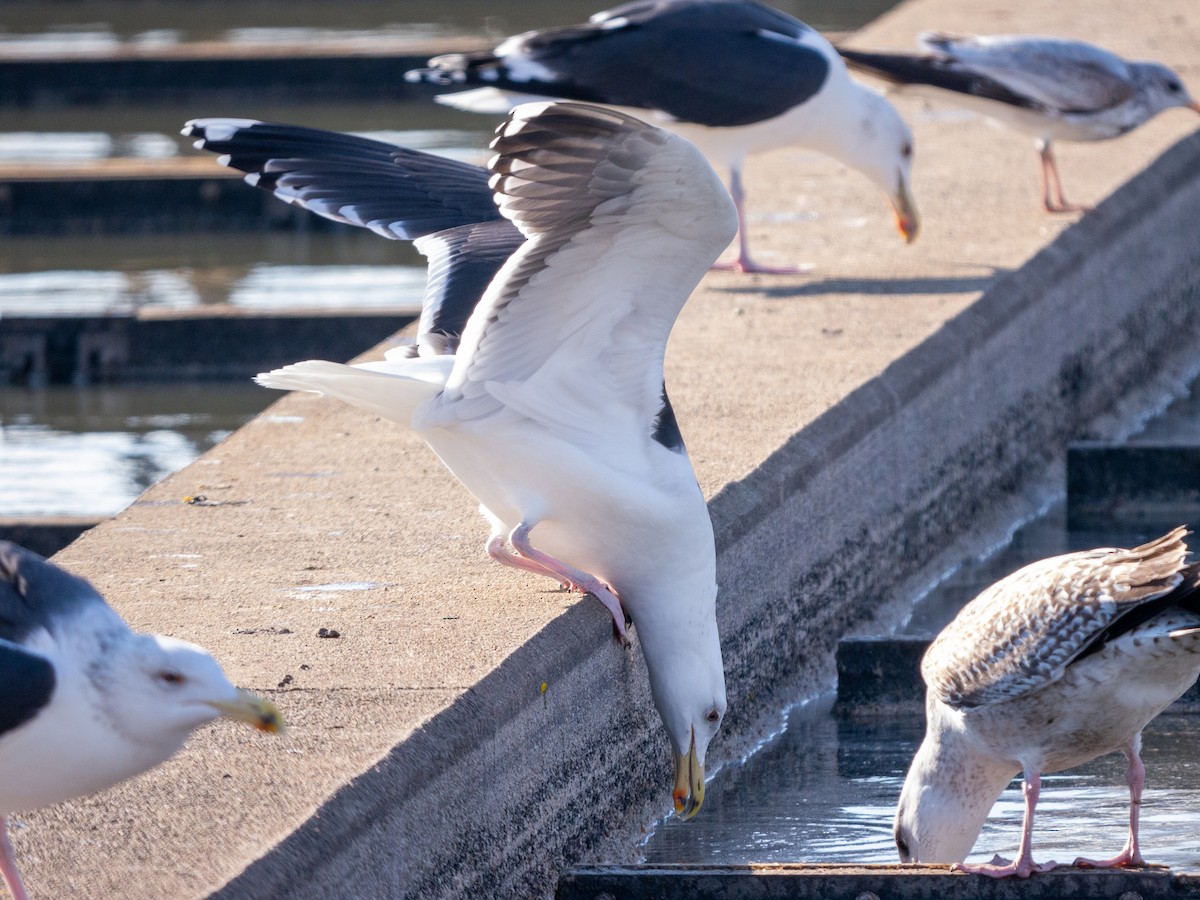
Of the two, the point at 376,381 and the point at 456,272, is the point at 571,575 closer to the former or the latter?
the point at 376,381

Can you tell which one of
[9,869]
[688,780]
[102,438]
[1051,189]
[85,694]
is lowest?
[102,438]

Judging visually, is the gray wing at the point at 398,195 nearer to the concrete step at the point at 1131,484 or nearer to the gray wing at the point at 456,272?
the gray wing at the point at 456,272

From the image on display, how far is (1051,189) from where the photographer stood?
26.1ft

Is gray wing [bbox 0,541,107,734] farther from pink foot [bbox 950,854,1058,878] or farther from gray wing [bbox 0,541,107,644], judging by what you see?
pink foot [bbox 950,854,1058,878]

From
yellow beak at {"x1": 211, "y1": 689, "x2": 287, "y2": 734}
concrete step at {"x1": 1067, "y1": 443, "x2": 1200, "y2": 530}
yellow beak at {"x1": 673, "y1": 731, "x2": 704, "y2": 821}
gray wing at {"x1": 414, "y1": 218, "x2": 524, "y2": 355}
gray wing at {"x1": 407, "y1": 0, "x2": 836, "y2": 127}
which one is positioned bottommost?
concrete step at {"x1": 1067, "y1": 443, "x2": 1200, "y2": 530}

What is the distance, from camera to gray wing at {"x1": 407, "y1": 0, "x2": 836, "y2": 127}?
6988mm

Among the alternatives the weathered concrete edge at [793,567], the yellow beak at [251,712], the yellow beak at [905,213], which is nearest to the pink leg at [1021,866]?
the weathered concrete edge at [793,567]

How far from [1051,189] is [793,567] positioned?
3.23m

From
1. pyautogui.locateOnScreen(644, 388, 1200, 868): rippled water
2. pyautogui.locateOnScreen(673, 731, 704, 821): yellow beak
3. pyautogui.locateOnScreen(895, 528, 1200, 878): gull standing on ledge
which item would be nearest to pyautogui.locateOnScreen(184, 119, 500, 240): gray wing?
pyautogui.locateOnScreen(673, 731, 704, 821): yellow beak

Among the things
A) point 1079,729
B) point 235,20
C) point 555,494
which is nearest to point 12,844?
point 555,494

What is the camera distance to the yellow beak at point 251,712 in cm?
264

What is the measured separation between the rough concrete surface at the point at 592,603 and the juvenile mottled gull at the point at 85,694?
29cm

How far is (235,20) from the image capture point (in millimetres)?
16828

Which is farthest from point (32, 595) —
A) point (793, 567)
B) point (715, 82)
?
point (715, 82)
